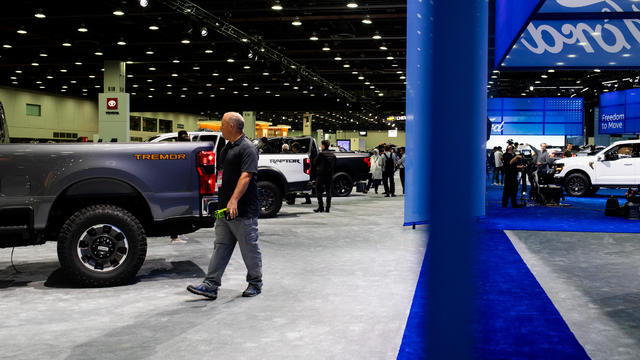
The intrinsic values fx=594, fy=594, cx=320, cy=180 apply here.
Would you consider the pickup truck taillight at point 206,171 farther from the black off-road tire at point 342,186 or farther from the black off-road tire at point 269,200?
the black off-road tire at point 342,186

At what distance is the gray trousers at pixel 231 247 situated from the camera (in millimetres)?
6379

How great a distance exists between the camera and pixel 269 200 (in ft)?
48.2

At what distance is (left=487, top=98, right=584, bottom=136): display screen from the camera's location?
33531 mm

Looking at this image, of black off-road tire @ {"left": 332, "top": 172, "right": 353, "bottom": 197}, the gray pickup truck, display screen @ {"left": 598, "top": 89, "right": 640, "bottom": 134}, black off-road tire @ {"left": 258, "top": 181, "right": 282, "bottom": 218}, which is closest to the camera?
the gray pickup truck

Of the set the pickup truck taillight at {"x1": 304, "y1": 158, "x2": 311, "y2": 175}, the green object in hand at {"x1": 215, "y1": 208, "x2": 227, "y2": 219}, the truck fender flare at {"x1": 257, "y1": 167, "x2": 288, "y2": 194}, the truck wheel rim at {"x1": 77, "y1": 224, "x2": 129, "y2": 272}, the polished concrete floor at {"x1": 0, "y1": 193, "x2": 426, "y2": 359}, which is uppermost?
the pickup truck taillight at {"x1": 304, "y1": 158, "x2": 311, "y2": 175}

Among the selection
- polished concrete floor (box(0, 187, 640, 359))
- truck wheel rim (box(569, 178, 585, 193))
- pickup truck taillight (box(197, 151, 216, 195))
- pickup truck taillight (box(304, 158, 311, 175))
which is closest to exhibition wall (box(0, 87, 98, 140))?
pickup truck taillight (box(304, 158, 311, 175))

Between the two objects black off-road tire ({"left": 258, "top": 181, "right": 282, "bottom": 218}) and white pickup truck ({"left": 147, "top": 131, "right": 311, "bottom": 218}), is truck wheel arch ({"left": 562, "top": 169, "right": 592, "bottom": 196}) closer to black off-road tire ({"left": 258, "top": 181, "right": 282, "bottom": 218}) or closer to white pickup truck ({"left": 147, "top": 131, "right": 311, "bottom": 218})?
white pickup truck ({"left": 147, "top": 131, "right": 311, "bottom": 218})

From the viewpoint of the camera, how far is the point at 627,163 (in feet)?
68.2

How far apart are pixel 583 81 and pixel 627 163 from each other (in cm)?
2158

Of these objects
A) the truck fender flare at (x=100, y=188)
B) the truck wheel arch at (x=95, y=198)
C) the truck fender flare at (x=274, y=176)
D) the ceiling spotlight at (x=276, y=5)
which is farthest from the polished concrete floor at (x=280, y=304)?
the ceiling spotlight at (x=276, y=5)

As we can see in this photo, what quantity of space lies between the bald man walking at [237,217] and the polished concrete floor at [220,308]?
0.23m

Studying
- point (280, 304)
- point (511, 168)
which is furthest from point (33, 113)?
point (280, 304)

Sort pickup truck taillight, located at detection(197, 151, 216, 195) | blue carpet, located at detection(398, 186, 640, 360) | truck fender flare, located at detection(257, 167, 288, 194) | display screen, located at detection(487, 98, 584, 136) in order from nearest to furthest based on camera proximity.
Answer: blue carpet, located at detection(398, 186, 640, 360) → pickup truck taillight, located at detection(197, 151, 216, 195) → truck fender flare, located at detection(257, 167, 288, 194) → display screen, located at detection(487, 98, 584, 136)

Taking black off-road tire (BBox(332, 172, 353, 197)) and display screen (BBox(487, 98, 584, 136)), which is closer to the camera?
black off-road tire (BBox(332, 172, 353, 197))
